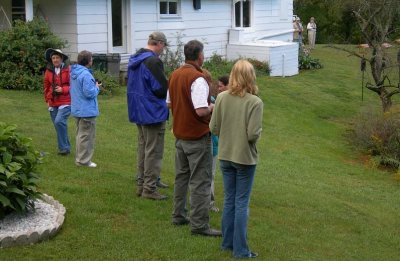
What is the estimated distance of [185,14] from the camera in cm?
2267

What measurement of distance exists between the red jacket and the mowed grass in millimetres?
806

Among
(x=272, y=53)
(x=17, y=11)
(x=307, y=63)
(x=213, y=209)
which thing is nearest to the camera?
(x=213, y=209)

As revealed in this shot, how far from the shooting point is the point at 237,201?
20.0 ft

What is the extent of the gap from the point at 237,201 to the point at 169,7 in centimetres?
1683

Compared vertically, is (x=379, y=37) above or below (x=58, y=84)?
above

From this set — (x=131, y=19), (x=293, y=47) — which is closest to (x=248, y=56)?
(x=293, y=47)

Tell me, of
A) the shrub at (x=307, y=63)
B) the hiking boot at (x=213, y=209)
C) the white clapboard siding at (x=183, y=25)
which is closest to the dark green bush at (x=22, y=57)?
the white clapboard siding at (x=183, y=25)

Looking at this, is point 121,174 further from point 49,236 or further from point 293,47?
point 293,47

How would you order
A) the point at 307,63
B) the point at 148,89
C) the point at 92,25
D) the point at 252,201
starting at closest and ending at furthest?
the point at 148,89 < the point at 252,201 < the point at 92,25 < the point at 307,63

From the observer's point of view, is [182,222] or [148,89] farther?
[148,89]

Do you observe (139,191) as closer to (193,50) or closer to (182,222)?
(182,222)

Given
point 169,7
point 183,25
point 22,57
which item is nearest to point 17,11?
point 22,57

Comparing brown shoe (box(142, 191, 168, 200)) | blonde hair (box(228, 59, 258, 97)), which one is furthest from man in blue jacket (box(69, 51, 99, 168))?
blonde hair (box(228, 59, 258, 97))

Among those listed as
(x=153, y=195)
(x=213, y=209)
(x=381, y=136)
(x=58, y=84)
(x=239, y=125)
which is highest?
(x=58, y=84)
